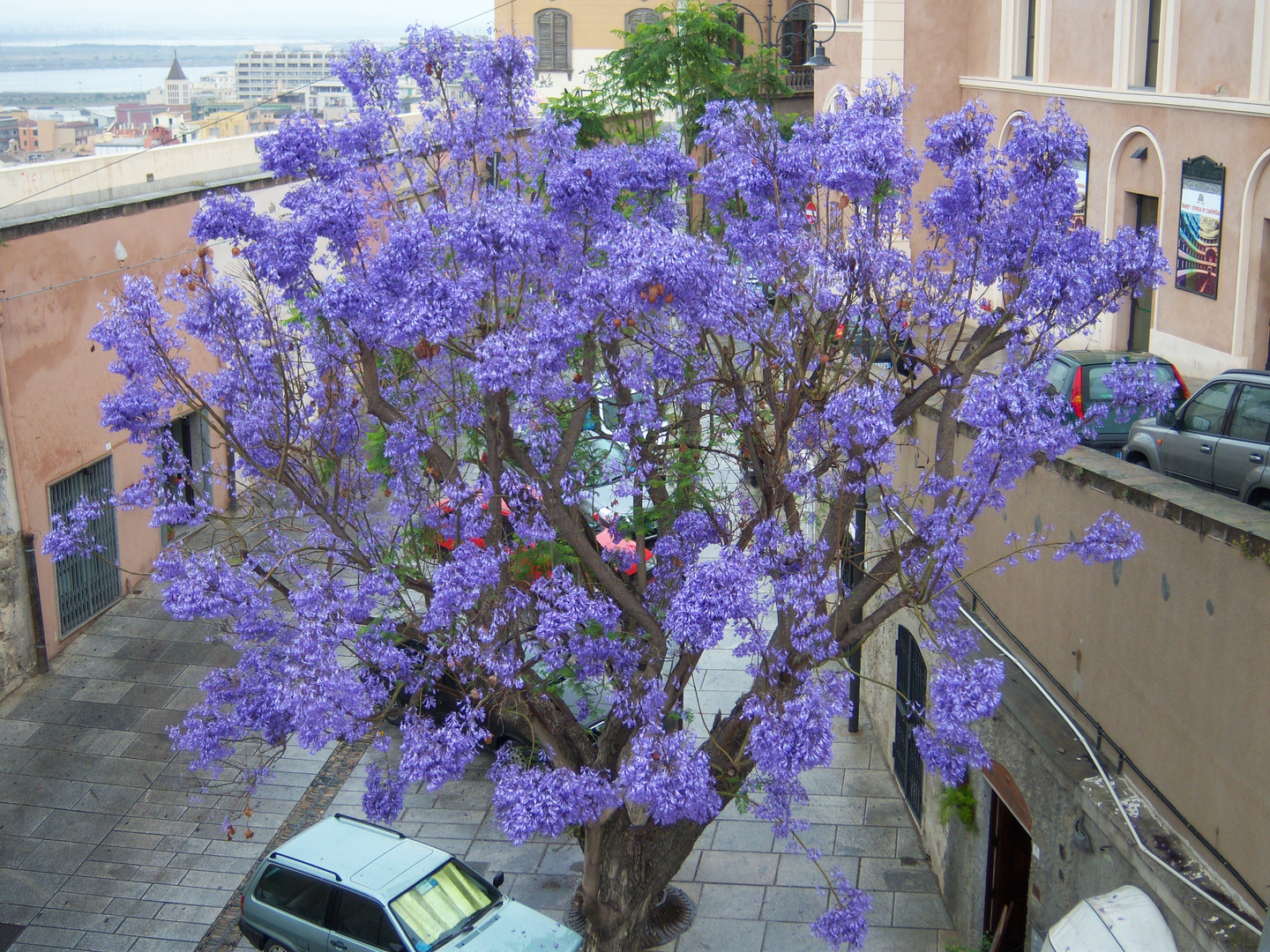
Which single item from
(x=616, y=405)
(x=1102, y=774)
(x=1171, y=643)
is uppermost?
(x=616, y=405)

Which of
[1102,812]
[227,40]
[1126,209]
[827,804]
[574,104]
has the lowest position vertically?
[827,804]

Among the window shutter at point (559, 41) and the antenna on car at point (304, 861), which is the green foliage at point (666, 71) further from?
the window shutter at point (559, 41)

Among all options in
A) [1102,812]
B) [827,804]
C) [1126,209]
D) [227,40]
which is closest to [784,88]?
[1126,209]

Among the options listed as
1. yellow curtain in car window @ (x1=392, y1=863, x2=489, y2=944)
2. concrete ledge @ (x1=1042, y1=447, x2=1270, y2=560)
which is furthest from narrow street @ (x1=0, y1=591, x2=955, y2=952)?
concrete ledge @ (x1=1042, y1=447, x2=1270, y2=560)

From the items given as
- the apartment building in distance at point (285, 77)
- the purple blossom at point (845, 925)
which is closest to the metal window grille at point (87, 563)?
the apartment building in distance at point (285, 77)

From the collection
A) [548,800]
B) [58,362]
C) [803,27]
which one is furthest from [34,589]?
[803,27]

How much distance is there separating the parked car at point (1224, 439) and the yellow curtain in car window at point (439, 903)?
27.0 ft

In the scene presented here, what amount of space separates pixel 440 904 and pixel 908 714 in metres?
5.67

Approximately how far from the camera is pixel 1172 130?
21.3m

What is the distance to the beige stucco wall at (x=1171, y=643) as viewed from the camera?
7617mm

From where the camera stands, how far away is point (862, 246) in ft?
31.0

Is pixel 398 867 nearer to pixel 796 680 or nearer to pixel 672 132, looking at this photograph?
pixel 796 680

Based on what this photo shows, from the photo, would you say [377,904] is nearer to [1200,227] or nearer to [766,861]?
[766,861]

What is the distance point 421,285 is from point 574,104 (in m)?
12.9
